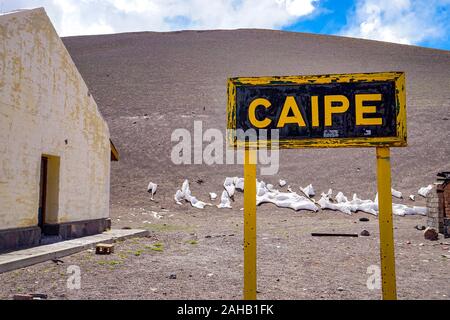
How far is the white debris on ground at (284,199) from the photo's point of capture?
22.8 meters

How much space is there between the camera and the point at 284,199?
78.7 ft

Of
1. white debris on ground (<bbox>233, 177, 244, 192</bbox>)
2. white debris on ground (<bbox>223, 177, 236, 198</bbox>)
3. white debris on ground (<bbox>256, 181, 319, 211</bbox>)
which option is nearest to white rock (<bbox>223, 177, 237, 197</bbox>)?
white debris on ground (<bbox>223, 177, 236, 198</bbox>)

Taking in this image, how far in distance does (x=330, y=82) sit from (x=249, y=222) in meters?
1.79

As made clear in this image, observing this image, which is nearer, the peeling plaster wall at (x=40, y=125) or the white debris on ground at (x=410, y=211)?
the peeling plaster wall at (x=40, y=125)

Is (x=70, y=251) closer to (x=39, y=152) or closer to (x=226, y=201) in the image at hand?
(x=39, y=152)

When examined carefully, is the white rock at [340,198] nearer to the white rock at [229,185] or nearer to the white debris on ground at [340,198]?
the white debris on ground at [340,198]

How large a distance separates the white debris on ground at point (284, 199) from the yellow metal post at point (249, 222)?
18576 mm

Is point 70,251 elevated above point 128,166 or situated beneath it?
situated beneath

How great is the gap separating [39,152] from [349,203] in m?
17.0

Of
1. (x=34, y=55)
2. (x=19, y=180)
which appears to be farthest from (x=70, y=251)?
(x=34, y=55)

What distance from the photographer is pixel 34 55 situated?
10688 mm

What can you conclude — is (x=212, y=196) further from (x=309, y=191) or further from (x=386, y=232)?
(x=386, y=232)

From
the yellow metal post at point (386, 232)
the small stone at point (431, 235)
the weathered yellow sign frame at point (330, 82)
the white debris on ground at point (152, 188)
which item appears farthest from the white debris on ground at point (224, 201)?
the yellow metal post at point (386, 232)

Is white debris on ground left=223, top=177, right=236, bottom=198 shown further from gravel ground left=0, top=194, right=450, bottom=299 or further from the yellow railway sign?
the yellow railway sign
